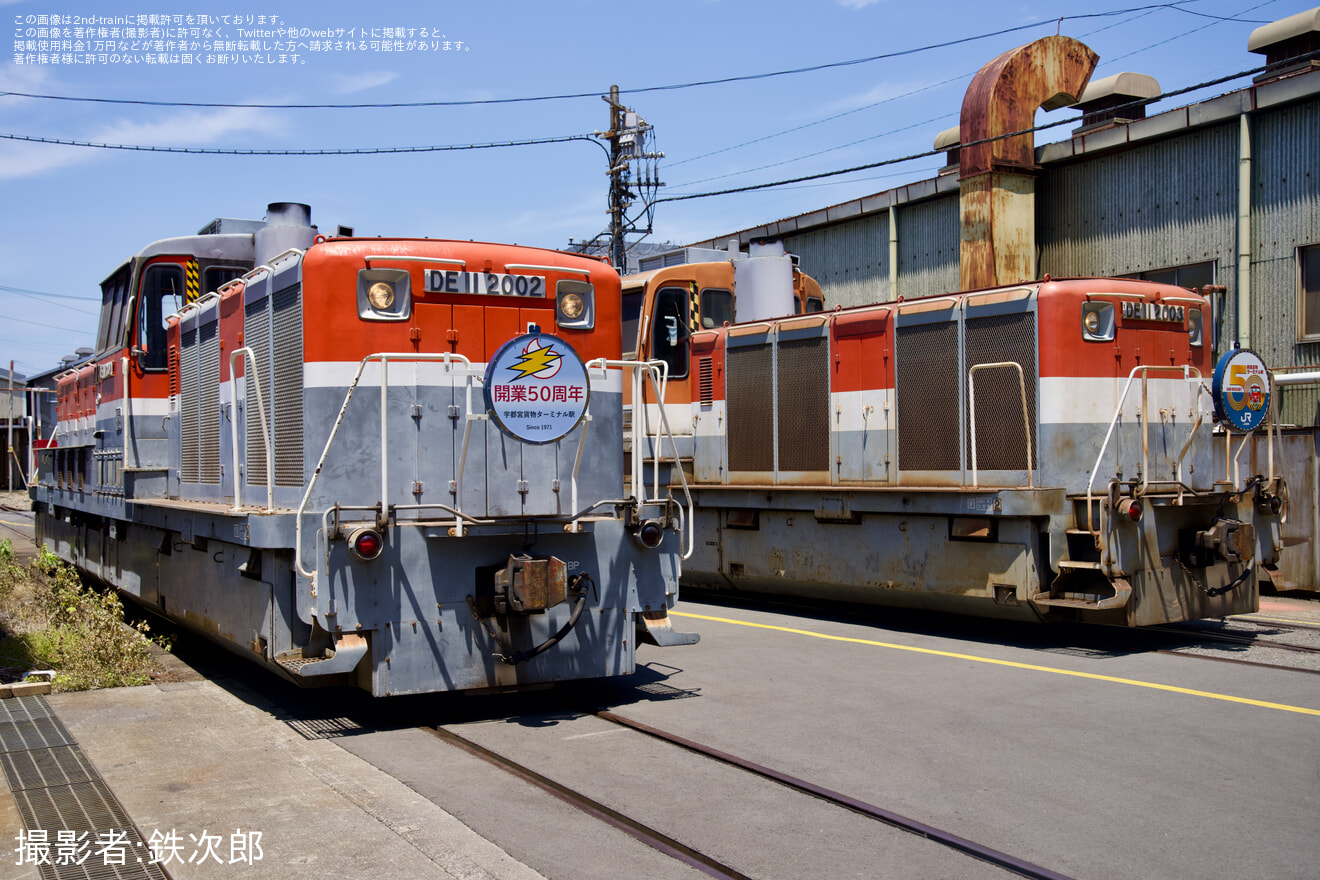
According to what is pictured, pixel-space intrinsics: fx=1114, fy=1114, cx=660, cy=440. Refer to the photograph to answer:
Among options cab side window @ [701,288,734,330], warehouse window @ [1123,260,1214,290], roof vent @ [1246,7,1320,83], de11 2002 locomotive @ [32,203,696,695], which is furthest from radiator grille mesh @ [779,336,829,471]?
roof vent @ [1246,7,1320,83]

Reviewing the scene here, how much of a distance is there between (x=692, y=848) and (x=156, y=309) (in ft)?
24.7

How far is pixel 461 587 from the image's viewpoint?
686 centimetres

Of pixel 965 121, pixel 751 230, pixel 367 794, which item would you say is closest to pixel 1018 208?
pixel 965 121

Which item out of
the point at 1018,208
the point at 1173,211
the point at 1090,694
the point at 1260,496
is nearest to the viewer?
the point at 1090,694

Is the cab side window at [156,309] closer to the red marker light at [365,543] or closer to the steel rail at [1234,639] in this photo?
the red marker light at [365,543]

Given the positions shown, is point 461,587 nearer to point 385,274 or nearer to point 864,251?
point 385,274

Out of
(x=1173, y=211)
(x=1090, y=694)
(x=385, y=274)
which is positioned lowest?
(x=1090, y=694)

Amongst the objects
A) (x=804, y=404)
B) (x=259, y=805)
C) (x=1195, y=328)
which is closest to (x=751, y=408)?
(x=804, y=404)

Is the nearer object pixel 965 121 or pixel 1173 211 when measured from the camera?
pixel 1173 211

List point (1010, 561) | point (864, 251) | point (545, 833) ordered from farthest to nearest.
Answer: point (864, 251) → point (1010, 561) → point (545, 833)

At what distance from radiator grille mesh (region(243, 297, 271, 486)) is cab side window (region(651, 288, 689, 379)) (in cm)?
583

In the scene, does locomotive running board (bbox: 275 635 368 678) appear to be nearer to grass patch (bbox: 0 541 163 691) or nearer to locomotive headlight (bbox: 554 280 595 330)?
locomotive headlight (bbox: 554 280 595 330)

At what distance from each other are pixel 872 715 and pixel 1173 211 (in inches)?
432

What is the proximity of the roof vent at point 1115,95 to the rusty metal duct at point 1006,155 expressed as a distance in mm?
332
